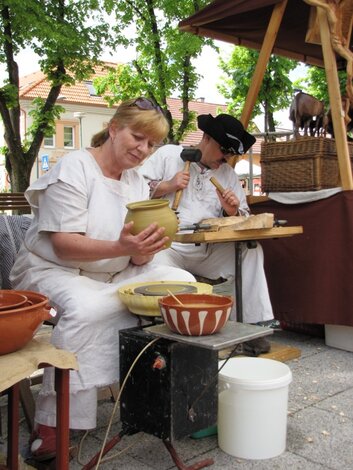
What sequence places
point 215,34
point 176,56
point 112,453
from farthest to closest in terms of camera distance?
point 176,56
point 215,34
point 112,453

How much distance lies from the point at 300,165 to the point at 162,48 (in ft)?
30.8

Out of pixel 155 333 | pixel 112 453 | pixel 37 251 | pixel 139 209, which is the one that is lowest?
pixel 112 453

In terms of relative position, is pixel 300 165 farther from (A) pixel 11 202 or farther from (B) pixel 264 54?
(A) pixel 11 202

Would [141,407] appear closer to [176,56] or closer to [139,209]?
[139,209]

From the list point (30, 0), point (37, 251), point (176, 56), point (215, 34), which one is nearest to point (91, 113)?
point (176, 56)

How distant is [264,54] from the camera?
12.6 feet

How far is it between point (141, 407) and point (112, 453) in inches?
15.3

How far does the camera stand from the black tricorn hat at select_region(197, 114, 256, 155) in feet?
10.4

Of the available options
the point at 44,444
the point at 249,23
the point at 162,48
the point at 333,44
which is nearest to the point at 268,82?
the point at 162,48

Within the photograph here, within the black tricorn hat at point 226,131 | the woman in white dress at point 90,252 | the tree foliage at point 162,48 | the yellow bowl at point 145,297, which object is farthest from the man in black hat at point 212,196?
the tree foliage at point 162,48

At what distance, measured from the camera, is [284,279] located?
3672mm

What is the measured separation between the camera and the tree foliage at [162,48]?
11.0 meters

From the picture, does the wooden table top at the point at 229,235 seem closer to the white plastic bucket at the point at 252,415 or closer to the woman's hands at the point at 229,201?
the woman's hands at the point at 229,201

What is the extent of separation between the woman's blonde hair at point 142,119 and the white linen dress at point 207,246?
96 cm
